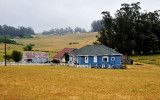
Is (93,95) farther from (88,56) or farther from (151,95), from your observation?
(88,56)

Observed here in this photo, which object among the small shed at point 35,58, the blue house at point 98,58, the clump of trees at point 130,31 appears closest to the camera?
the blue house at point 98,58

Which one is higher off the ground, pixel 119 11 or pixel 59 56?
pixel 119 11

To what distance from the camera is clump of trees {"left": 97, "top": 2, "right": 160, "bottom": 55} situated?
8155cm

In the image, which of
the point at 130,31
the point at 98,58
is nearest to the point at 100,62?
the point at 98,58

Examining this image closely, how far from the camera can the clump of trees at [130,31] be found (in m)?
81.6

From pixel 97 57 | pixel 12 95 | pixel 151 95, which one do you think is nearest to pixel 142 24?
pixel 97 57

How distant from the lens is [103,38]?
84.9 metres

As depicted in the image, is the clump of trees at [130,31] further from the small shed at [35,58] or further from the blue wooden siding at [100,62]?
the blue wooden siding at [100,62]

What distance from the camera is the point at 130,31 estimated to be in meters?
80.9

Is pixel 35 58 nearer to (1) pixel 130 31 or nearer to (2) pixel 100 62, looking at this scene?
(2) pixel 100 62

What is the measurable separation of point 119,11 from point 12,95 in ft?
238

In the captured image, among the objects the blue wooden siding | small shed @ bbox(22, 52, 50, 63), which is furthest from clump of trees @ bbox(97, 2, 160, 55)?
the blue wooden siding

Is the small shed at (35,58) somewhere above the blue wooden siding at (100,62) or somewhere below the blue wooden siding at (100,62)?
above

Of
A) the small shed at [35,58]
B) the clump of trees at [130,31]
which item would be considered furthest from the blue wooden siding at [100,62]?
the clump of trees at [130,31]
